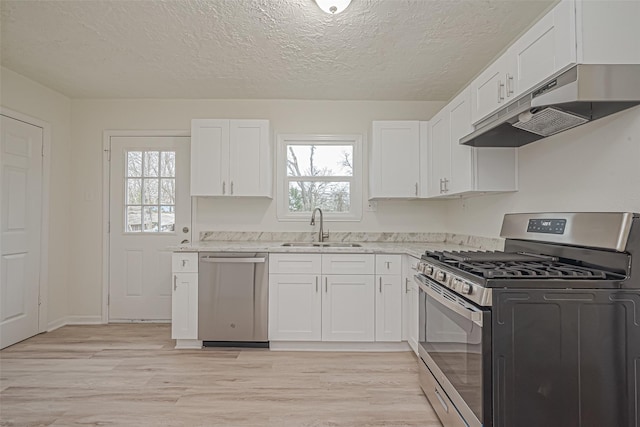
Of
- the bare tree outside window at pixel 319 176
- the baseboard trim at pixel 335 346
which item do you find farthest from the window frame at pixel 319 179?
the baseboard trim at pixel 335 346

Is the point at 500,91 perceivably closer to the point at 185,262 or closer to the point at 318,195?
the point at 318,195

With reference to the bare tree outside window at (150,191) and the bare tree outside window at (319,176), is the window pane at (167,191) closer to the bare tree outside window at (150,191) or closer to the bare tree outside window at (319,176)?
the bare tree outside window at (150,191)

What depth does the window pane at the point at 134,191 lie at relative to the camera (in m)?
4.09

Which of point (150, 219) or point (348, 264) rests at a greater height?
point (150, 219)

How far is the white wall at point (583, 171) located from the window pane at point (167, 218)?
319 cm

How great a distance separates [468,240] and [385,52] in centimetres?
178

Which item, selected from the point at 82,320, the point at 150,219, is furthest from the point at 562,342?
the point at 82,320

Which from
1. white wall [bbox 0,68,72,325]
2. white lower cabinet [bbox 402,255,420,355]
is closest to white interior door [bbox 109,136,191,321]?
white wall [bbox 0,68,72,325]

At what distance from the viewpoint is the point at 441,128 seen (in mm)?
3227

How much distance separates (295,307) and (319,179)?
146 cm

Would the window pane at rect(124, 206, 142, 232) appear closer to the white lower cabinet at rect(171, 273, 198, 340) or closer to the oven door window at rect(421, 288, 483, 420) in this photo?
the white lower cabinet at rect(171, 273, 198, 340)

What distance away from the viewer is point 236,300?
3248 millimetres

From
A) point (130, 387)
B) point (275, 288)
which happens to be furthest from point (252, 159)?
point (130, 387)

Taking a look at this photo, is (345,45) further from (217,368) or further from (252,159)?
(217,368)
